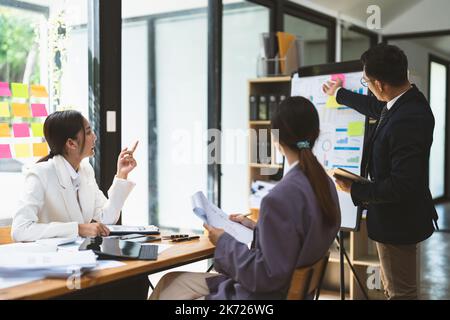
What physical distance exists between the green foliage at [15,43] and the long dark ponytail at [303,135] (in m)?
1.70

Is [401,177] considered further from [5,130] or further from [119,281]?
[5,130]

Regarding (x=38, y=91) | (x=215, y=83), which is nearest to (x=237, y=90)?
(x=215, y=83)

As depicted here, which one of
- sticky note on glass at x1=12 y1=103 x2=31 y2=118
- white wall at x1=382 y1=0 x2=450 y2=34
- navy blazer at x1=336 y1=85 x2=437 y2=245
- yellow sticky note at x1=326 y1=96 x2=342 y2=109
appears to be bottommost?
navy blazer at x1=336 y1=85 x2=437 y2=245

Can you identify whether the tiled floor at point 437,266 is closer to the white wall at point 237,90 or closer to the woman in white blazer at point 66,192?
the white wall at point 237,90

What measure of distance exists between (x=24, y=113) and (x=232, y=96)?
226 cm

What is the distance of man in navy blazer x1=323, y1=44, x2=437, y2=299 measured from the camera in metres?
2.16

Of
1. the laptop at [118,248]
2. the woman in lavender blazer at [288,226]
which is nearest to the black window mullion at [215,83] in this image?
the laptop at [118,248]

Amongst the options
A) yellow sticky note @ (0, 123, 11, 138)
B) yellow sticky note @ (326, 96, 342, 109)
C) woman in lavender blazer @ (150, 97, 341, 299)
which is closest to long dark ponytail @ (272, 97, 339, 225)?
woman in lavender blazer @ (150, 97, 341, 299)

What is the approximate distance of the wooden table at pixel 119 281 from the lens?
4.92ft

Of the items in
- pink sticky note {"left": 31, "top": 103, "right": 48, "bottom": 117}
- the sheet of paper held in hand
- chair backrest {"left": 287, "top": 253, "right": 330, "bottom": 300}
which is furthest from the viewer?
pink sticky note {"left": 31, "top": 103, "right": 48, "bottom": 117}

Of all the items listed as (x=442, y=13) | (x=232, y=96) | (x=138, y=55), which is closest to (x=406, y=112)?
(x=138, y=55)

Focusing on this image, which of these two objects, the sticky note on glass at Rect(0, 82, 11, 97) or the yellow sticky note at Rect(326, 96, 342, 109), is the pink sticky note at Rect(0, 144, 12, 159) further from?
the yellow sticky note at Rect(326, 96, 342, 109)

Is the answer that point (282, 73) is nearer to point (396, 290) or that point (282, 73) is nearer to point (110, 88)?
point (110, 88)

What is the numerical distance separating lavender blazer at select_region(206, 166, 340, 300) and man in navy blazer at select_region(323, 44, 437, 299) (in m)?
0.56
